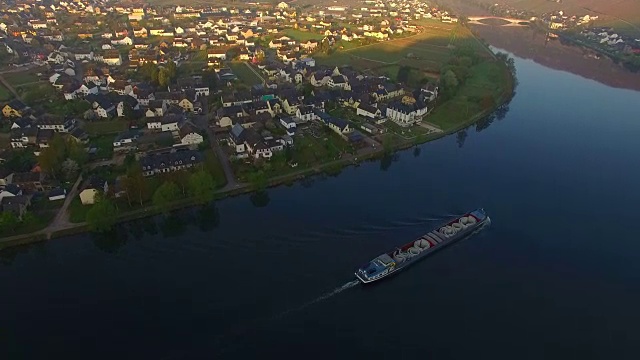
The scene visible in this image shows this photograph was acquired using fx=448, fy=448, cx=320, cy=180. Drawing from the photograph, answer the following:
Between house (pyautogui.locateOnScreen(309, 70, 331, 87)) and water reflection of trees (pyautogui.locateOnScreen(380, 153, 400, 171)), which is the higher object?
house (pyautogui.locateOnScreen(309, 70, 331, 87))

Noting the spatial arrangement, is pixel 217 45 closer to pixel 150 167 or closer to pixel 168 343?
pixel 150 167

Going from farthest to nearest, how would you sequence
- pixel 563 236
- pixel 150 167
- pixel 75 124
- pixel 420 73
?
pixel 420 73
pixel 75 124
pixel 150 167
pixel 563 236

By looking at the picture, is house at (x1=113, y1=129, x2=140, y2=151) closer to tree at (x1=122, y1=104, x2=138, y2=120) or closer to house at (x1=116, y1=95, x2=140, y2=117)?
tree at (x1=122, y1=104, x2=138, y2=120)

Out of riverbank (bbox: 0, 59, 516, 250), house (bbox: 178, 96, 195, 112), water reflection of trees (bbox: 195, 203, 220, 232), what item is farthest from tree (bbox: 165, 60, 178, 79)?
Result: water reflection of trees (bbox: 195, 203, 220, 232)

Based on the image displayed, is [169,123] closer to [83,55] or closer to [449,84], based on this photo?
[449,84]

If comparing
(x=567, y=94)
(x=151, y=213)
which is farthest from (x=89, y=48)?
(x=567, y=94)

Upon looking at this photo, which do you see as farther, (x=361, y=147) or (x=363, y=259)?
(x=361, y=147)

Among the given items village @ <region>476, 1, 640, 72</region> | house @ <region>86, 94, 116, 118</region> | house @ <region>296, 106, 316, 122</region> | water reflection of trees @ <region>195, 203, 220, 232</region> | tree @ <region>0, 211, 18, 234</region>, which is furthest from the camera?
village @ <region>476, 1, 640, 72</region>
